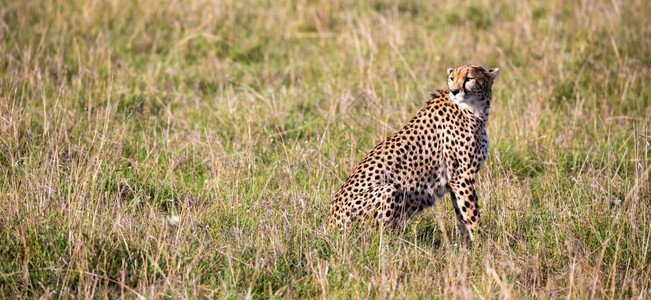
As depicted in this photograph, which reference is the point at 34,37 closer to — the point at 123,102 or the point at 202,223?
the point at 123,102

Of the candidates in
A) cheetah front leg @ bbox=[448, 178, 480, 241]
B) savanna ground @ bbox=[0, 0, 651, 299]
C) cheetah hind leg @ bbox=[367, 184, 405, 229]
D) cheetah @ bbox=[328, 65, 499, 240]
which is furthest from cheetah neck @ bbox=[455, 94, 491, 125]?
cheetah hind leg @ bbox=[367, 184, 405, 229]

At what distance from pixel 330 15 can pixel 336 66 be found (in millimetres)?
1125

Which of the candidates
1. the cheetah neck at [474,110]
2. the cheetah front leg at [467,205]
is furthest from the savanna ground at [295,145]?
the cheetah neck at [474,110]

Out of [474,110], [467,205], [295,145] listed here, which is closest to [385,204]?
[467,205]

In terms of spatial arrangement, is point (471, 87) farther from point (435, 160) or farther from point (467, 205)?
point (467, 205)

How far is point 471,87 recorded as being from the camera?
4.25 meters

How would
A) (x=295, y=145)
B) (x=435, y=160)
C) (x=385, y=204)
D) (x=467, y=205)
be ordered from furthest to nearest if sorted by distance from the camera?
(x=295, y=145)
(x=435, y=160)
(x=467, y=205)
(x=385, y=204)

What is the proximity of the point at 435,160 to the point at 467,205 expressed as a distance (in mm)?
301

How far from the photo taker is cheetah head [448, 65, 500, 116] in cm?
421

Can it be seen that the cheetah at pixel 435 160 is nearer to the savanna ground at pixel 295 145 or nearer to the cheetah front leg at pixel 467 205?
the cheetah front leg at pixel 467 205

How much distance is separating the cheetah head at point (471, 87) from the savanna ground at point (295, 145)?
53cm

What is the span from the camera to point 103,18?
7312mm

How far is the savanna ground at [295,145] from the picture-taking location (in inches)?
134

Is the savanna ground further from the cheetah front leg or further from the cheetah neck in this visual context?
the cheetah neck
